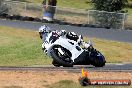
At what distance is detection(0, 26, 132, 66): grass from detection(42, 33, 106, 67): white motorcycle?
13.5 feet

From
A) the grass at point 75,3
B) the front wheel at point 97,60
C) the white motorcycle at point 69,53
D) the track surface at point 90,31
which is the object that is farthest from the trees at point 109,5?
the white motorcycle at point 69,53

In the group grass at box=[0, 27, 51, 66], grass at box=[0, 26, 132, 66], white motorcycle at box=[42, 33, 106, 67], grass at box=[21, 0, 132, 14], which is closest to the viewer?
white motorcycle at box=[42, 33, 106, 67]

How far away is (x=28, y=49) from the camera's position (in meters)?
27.0

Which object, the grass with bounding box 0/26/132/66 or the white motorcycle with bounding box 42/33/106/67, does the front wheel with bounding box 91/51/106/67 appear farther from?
the grass with bounding box 0/26/132/66

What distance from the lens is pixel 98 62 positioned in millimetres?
19406

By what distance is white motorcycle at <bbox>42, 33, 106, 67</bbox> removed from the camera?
19.2m

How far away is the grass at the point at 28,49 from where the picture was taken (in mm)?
24172

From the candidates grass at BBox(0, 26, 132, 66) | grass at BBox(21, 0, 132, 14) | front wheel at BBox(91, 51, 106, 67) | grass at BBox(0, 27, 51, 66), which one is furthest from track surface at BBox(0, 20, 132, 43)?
grass at BBox(21, 0, 132, 14)

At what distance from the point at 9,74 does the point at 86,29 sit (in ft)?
68.6

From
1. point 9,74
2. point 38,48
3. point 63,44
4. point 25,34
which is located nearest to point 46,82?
point 9,74

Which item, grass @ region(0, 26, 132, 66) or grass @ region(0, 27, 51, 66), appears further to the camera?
grass @ region(0, 26, 132, 66)

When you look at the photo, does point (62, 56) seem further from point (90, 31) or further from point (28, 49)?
point (90, 31)

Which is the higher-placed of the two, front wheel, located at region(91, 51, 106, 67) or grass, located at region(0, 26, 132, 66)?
front wheel, located at region(91, 51, 106, 67)

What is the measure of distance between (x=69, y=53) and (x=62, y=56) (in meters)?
0.35
